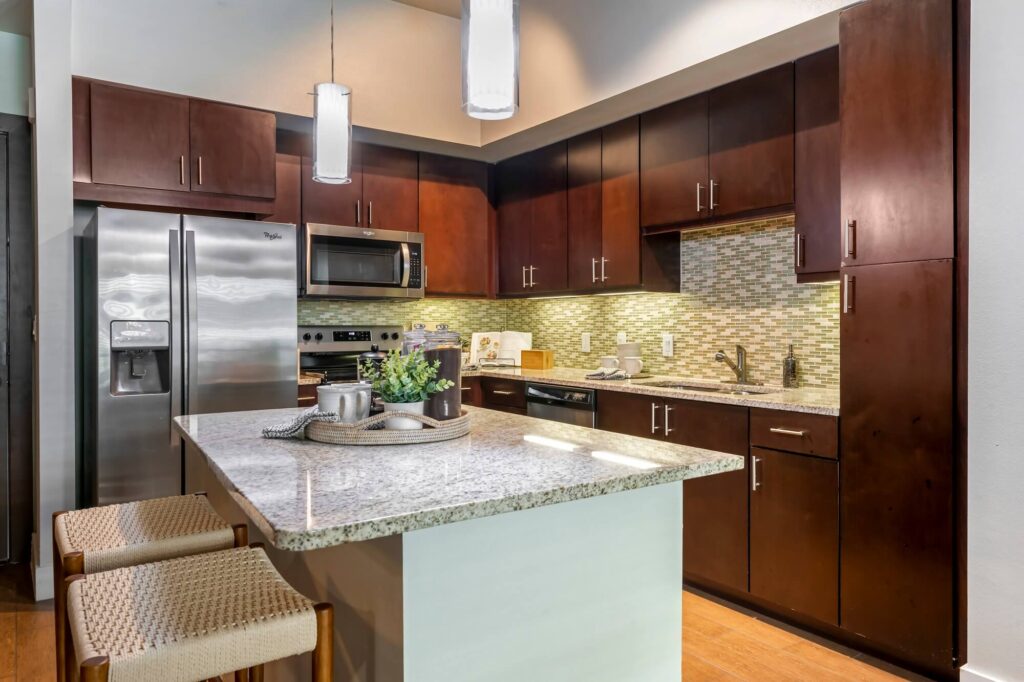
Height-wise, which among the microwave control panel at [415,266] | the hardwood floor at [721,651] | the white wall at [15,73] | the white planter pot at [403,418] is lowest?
the hardwood floor at [721,651]

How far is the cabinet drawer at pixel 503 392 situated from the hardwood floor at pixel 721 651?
150 centimetres

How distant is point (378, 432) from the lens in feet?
5.54

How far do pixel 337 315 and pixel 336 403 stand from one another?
2678 millimetres

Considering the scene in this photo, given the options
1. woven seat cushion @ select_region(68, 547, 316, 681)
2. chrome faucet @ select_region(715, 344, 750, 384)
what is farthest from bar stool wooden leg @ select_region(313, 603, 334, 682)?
chrome faucet @ select_region(715, 344, 750, 384)

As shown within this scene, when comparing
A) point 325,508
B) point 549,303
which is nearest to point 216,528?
point 325,508

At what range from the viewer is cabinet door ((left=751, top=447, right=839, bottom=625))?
8.34 feet

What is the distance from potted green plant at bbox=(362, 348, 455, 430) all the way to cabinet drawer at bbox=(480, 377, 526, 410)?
7.37ft

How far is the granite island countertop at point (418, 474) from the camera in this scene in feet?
3.50

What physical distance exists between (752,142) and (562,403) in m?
1.61

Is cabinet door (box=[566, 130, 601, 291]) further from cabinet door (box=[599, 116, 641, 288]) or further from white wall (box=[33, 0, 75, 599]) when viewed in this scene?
white wall (box=[33, 0, 75, 599])

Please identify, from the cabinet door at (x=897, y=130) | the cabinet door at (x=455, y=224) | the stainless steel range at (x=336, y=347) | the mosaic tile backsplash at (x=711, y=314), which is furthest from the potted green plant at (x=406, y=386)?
the cabinet door at (x=455, y=224)

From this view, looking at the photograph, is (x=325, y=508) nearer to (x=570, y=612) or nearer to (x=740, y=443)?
(x=570, y=612)

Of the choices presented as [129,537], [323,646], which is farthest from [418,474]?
[129,537]

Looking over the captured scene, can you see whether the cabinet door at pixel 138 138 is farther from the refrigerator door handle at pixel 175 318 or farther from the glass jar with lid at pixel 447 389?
the glass jar with lid at pixel 447 389
